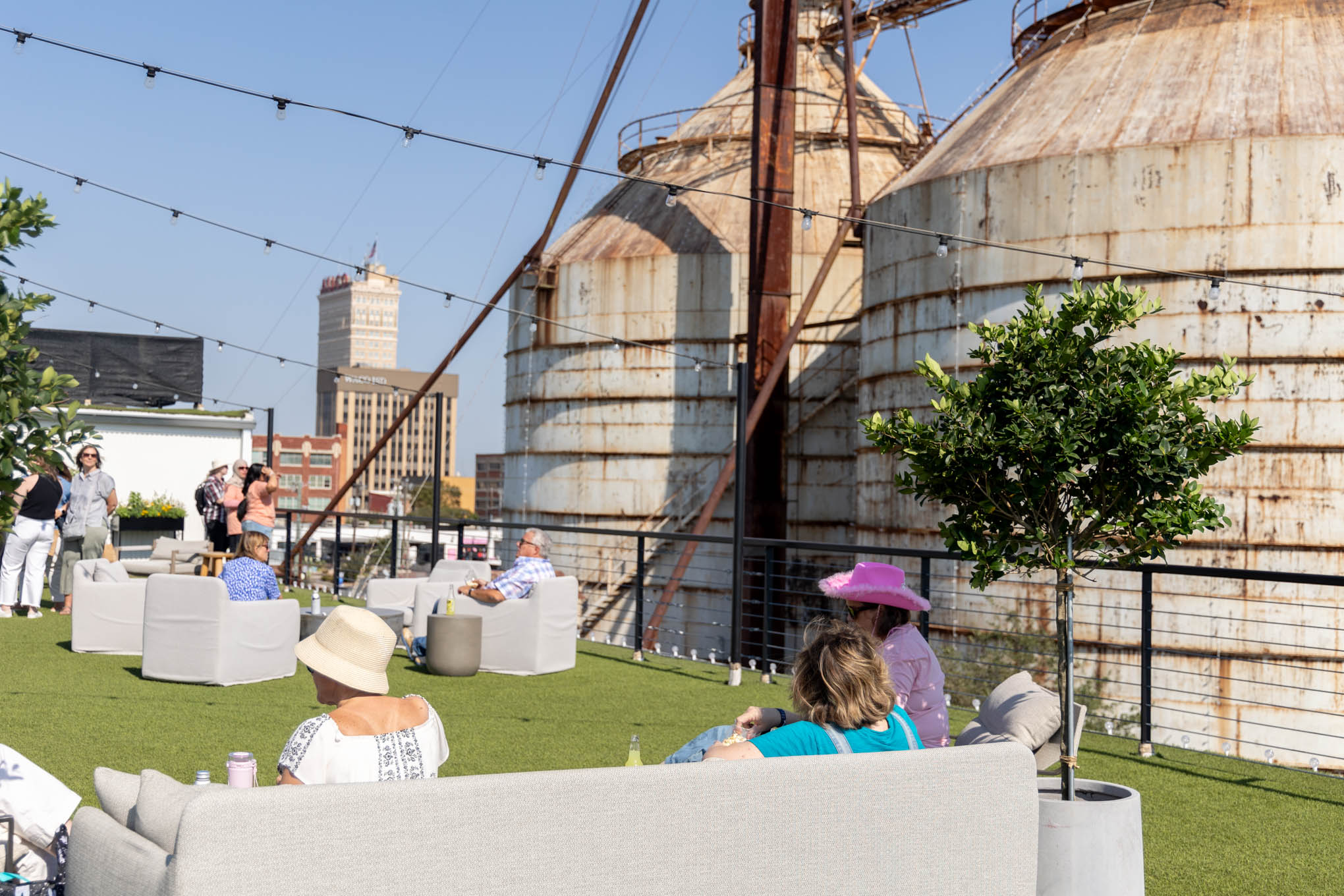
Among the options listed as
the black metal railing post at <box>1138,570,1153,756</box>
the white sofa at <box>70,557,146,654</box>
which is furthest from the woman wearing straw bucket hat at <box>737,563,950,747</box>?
the white sofa at <box>70,557,146,654</box>

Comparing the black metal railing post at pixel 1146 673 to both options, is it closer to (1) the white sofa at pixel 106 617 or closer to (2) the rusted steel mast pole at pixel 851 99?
(1) the white sofa at pixel 106 617

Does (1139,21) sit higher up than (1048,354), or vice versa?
(1139,21)

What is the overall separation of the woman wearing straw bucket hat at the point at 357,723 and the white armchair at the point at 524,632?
20.0 ft

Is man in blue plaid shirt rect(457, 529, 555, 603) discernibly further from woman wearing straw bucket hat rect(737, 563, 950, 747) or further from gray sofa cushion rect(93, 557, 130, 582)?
woman wearing straw bucket hat rect(737, 563, 950, 747)

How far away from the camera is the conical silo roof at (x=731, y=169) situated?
24656 mm

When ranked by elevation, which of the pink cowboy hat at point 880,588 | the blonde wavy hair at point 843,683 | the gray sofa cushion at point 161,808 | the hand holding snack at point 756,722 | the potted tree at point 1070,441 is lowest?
the hand holding snack at point 756,722

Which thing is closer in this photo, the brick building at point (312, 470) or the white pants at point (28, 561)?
the white pants at point (28, 561)

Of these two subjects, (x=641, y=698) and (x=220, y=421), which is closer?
(x=641, y=698)

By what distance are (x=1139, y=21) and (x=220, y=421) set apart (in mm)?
17159

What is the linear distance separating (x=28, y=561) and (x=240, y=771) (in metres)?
10.5

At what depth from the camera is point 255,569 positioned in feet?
31.1

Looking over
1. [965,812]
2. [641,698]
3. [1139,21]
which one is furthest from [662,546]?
[965,812]

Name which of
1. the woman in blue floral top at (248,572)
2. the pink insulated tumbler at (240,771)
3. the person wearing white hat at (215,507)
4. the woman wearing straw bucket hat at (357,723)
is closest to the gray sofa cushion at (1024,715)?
the woman wearing straw bucket hat at (357,723)

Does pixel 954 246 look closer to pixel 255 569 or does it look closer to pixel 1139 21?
pixel 1139 21
